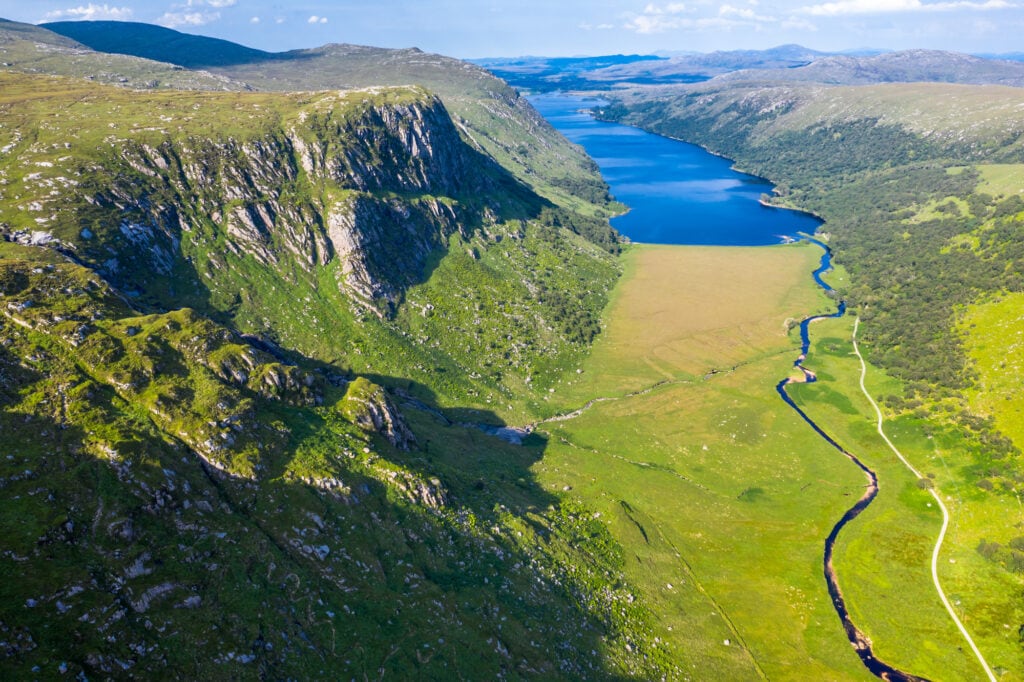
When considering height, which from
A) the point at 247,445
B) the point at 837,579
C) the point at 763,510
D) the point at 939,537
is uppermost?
the point at 247,445

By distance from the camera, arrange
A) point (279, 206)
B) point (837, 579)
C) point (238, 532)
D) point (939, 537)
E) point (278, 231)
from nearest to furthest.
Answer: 1. point (238, 532)
2. point (837, 579)
3. point (939, 537)
4. point (278, 231)
5. point (279, 206)

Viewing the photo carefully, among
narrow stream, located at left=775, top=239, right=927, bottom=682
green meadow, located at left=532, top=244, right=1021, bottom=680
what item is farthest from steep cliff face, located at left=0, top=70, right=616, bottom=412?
narrow stream, located at left=775, top=239, right=927, bottom=682

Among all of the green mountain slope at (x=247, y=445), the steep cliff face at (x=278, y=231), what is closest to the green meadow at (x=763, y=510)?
the green mountain slope at (x=247, y=445)

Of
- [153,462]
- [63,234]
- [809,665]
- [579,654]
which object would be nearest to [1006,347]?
[809,665]

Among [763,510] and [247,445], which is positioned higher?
[247,445]

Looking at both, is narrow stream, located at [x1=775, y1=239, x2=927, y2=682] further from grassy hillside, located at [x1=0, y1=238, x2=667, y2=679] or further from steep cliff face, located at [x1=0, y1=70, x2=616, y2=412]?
steep cliff face, located at [x1=0, y1=70, x2=616, y2=412]

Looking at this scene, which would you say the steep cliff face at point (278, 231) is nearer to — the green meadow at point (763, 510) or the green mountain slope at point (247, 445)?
the green mountain slope at point (247, 445)

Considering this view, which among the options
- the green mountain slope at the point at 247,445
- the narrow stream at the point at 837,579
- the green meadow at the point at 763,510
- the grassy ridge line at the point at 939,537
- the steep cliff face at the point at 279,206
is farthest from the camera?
Answer: the steep cliff face at the point at 279,206

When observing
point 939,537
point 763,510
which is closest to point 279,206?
point 763,510

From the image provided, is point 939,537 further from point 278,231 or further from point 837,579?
point 278,231
